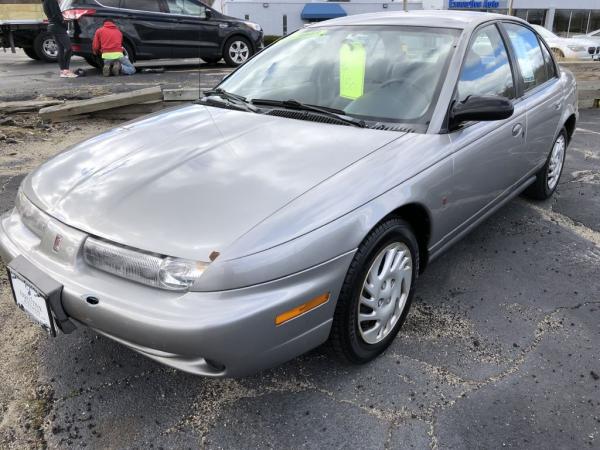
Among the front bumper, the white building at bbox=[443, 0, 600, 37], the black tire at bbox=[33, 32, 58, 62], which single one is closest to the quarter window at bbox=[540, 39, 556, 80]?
the front bumper

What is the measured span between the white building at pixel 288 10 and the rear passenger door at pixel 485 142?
2964 centimetres

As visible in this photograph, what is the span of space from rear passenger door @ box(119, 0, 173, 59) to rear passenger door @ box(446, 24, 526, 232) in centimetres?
861

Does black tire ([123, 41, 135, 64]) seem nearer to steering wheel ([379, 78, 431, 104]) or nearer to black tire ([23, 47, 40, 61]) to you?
black tire ([23, 47, 40, 61])

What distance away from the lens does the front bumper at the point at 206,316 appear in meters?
1.79

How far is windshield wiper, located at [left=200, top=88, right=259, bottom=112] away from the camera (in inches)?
120

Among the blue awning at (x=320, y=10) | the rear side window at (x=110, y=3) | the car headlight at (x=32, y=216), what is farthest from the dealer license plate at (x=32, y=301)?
the blue awning at (x=320, y=10)

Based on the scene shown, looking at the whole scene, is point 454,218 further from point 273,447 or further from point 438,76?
point 273,447

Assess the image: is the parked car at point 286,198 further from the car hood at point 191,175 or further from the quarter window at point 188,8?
the quarter window at point 188,8

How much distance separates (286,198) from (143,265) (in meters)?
0.59

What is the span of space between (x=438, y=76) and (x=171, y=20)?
9152 millimetres

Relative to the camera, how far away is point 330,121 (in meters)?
2.74

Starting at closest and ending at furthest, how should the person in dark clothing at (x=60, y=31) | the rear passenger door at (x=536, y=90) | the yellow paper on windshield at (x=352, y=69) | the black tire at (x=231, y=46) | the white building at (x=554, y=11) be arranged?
the yellow paper on windshield at (x=352, y=69)
the rear passenger door at (x=536, y=90)
the person in dark clothing at (x=60, y=31)
the black tire at (x=231, y=46)
the white building at (x=554, y=11)

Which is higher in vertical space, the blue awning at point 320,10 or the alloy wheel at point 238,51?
the blue awning at point 320,10

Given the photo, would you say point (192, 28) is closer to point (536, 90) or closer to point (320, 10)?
point (536, 90)
